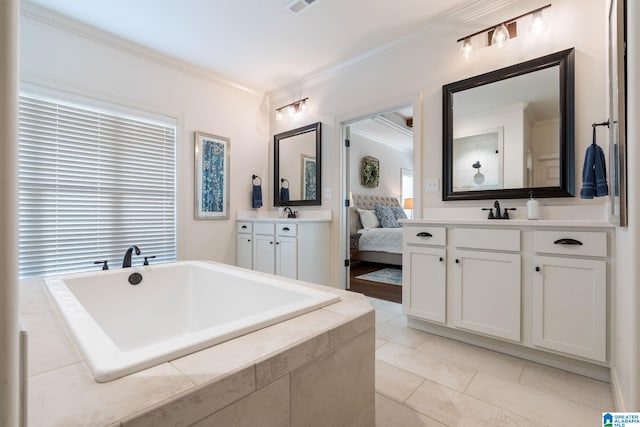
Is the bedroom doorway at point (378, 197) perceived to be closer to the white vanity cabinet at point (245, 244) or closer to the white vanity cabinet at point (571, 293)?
the white vanity cabinet at point (245, 244)

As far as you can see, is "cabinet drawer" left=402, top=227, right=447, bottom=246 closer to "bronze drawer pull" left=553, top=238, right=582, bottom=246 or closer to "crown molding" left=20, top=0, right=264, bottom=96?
"bronze drawer pull" left=553, top=238, right=582, bottom=246

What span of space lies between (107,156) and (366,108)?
263 centimetres

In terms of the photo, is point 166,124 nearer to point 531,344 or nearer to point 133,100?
point 133,100

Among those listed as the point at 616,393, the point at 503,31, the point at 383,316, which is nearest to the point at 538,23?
the point at 503,31

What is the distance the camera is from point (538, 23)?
6.97ft

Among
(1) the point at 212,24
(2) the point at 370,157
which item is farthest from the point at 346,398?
(2) the point at 370,157

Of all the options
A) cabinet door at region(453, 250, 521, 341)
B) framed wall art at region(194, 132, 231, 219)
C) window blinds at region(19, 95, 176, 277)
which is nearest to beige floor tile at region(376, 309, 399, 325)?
cabinet door at region(453, 250, 521, 341)

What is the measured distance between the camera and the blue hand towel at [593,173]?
1.75 meters

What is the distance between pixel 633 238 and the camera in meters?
0.99

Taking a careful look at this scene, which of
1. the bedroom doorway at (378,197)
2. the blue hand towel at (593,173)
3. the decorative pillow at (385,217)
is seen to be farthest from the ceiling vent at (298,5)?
the decorative pillow at (385,217)

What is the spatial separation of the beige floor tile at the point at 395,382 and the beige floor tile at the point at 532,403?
29 cm

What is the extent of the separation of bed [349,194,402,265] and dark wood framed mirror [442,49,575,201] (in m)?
2.24

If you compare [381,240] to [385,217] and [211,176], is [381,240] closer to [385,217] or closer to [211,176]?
[385,217]

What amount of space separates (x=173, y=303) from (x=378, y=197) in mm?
5037
